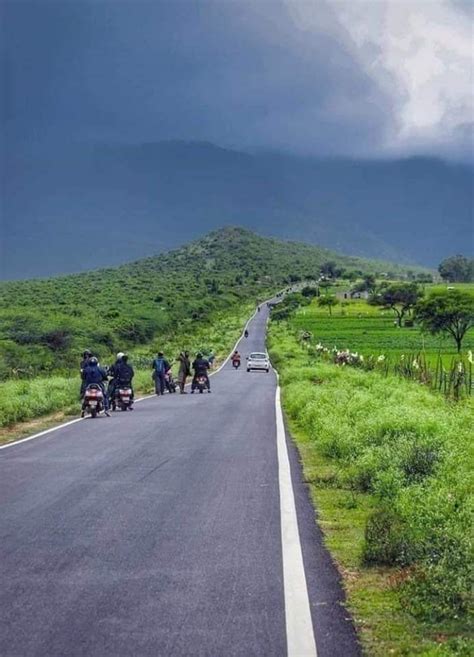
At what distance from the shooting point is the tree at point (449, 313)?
91.5 metres

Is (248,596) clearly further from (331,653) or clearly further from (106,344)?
(106,344)

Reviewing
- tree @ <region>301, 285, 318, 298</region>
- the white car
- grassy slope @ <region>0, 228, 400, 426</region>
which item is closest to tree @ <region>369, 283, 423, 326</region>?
grassy slope @ <region>0, 228, 400, 426</region>

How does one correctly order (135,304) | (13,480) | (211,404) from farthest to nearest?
(135,304), (211,404), (13,480)

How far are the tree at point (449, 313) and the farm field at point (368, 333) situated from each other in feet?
3.75

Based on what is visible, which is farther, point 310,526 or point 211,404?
point 211,404

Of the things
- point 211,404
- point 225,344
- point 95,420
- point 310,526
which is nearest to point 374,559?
point 310,526

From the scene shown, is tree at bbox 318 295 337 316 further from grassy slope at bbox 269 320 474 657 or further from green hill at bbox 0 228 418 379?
grassy slope at bbox 269 320 474 657

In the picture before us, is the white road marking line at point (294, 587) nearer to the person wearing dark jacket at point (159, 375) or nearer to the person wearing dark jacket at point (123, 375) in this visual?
the person wearing dark jacket at point (123, 375)

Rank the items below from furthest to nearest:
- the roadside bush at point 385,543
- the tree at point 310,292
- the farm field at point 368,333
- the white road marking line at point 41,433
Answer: the tree at point 310,292 → the farm field at point 368,333 → the white road marking line at point 41,433 → the roadside bush at point 385,543

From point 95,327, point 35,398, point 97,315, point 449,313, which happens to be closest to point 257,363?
point 95,327

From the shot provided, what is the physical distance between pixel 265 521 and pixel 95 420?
13.6m

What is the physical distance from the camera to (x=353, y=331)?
345 ft

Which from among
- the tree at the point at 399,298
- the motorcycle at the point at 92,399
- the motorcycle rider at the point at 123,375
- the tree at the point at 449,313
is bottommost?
the motorcycle at the point at 92,399

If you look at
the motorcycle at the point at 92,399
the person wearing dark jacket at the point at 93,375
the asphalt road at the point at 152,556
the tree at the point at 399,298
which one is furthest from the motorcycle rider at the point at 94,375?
the tree at the point at 399,298
